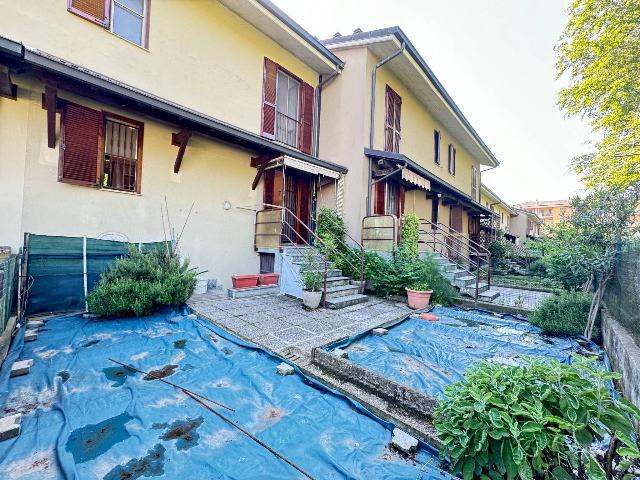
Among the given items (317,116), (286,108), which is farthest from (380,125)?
(286,108)

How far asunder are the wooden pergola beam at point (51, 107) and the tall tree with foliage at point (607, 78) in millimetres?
14948

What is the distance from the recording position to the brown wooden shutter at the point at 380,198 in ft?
32.6

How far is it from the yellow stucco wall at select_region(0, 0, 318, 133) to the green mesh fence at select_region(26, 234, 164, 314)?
11.3 feet

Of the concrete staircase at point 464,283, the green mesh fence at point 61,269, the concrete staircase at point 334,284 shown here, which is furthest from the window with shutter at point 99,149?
the concrete staircase at point 464,283

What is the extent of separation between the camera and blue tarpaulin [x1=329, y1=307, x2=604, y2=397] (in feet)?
11.6

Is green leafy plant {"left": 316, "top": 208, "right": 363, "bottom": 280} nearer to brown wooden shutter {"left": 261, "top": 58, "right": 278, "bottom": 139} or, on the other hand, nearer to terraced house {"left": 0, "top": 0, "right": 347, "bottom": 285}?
terraced house {"left": 0, "top": 0, "right": 347, "bottom": 285}

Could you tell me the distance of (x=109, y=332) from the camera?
14.4ft

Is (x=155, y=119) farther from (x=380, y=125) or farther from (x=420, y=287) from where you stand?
(x=420, y=287)

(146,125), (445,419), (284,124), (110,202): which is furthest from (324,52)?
(445,419)

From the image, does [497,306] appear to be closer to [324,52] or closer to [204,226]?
[204,226]

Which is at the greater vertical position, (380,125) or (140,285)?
(380,125)

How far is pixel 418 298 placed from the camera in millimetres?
6805

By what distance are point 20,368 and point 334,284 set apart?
5.56 metres

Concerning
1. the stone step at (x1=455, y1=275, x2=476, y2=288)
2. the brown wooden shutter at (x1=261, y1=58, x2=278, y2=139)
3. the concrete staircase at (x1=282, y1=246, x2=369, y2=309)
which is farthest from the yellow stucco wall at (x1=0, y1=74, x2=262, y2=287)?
the stone step at (x1=455, y1=275, x2=476, y2=288)
